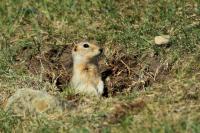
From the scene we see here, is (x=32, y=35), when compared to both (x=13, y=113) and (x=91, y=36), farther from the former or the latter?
(x=13, y=113)

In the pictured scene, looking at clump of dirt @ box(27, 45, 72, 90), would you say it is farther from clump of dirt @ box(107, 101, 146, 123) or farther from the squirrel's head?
clump of dirt @ box(107, 101, 146, 123)

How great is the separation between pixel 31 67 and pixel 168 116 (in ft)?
10.2

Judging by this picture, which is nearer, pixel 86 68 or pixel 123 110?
pixel 123 110

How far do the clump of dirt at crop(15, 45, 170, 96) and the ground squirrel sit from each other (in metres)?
0.18

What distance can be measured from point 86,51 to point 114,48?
760mm

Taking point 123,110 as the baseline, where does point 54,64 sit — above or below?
below

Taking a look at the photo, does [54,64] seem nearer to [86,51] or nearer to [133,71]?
[86,51]

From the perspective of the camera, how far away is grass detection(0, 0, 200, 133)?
21.6 ft

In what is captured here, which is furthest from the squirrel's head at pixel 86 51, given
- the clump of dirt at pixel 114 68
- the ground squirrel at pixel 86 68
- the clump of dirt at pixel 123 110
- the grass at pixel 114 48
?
the clump of dirt at pixel 123 110

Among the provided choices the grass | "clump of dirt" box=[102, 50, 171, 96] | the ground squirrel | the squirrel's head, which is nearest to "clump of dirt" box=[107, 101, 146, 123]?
the grass

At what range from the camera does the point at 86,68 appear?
27.9ft

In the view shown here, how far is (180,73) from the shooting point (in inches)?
306

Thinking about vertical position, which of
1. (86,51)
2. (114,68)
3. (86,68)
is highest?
(86,51)

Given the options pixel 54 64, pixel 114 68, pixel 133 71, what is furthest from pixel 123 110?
pixel 54 64
